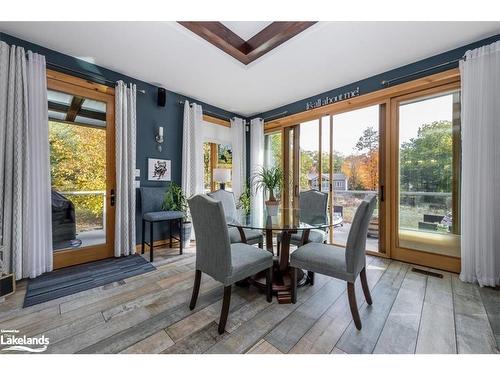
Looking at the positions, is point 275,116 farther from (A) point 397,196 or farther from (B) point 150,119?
(A) point 397,196

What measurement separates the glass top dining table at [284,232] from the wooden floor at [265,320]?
12 cm

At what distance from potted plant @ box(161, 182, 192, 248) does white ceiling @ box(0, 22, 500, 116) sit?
173cm

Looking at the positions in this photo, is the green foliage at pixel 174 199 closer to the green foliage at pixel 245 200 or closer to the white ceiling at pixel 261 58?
the green foliage at pixel 245 200

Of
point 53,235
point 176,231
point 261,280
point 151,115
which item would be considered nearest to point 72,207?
point 53,235

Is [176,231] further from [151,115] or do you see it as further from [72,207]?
[151,115]

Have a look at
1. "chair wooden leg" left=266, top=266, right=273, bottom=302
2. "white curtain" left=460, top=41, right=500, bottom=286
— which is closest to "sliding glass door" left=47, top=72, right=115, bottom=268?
"chair wooden leg" left=266, top=266, right=273, bottom=302

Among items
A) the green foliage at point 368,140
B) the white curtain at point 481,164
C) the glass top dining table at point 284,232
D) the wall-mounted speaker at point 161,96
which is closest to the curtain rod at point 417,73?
the white curtain at point 481,164

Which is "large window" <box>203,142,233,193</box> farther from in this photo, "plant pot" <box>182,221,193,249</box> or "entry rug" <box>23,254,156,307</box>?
"entry rug" <box>23,254,156,307</box>

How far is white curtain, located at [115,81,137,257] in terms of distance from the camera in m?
3.03

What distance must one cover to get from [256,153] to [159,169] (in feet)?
6.72

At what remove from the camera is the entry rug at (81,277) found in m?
2.08

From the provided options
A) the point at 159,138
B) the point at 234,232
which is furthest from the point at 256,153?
the point at 234,232

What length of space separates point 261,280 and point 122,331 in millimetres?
1259

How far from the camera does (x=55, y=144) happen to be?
267 centimetres
